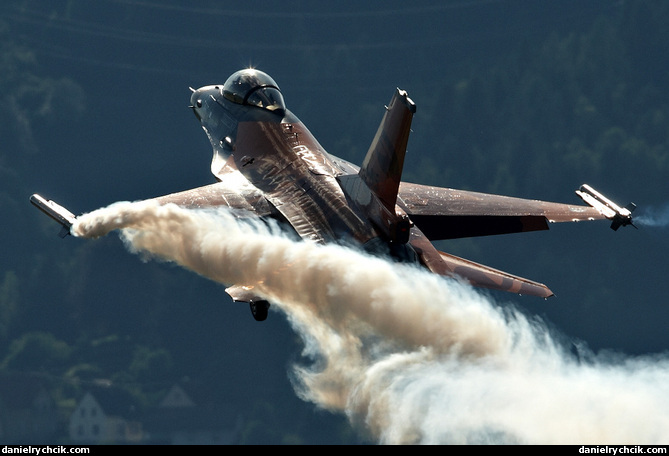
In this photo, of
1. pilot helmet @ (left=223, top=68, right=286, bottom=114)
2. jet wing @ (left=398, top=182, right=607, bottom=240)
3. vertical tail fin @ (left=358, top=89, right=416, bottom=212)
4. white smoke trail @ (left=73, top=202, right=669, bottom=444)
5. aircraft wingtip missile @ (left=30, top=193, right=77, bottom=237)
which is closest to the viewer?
white smoke trail @ (left=73, top=202, right=669, bottom=444)

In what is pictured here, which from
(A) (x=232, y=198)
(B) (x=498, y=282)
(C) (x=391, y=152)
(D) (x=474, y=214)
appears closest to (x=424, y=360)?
(B) (x=498, y=282)

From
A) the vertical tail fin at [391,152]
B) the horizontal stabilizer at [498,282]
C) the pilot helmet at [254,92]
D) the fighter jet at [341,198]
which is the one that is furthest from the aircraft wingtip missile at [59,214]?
the horizontal stabilizer at [498,282]

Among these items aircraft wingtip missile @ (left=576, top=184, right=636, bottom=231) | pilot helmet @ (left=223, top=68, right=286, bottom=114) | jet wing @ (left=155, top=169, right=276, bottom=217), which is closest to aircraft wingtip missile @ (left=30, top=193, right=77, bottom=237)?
jet wing @ (left=155, top=169, right=276, bottom=217)

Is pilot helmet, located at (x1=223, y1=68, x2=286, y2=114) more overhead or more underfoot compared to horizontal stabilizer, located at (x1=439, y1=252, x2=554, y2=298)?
more overhead

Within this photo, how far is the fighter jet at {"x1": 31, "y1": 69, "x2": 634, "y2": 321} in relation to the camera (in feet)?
112

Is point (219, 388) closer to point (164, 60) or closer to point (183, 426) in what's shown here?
point (183, 426)

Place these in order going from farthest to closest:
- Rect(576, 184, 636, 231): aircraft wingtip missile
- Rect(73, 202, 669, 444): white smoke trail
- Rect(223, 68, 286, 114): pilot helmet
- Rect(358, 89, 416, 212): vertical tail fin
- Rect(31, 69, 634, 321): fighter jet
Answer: Rect(223, 68, 286, 114): pilot helmet → Rect(576, 184, 636, 231): aircraft wingtip missile → Rect(31, 69, 634, 321): fighter jet → Rect(358, 89, 416, 212): vertical tail fin → Rect(73, 202, 669, 444): white smoke trail

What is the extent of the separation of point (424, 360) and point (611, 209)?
12.8m

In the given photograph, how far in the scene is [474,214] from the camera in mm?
40281

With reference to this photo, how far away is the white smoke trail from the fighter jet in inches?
42.6

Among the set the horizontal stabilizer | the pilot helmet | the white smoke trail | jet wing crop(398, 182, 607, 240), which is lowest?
the white smoke trail

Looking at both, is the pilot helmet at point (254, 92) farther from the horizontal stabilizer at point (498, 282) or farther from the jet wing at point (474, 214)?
the horizontal stabilizer at point (498, 282)

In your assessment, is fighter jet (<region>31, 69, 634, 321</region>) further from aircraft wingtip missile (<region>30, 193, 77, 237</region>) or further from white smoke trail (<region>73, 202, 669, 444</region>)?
white smoke trail (<region>73, 202, 669, 444</region>)

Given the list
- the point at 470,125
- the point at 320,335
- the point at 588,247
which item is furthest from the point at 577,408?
the point at 470,125
